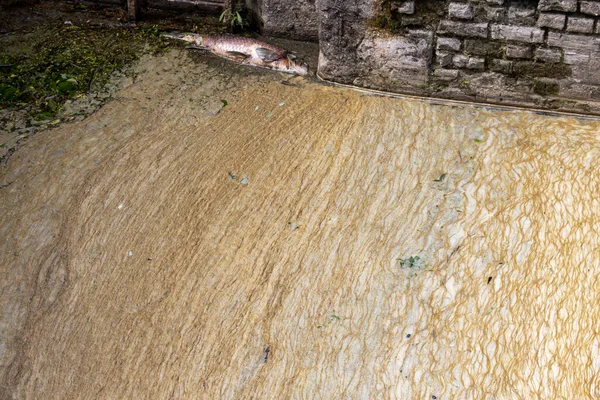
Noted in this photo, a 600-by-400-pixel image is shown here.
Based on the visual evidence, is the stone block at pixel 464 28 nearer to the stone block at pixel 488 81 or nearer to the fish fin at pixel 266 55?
the stone block at pixel 488 81

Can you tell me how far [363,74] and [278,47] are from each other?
63 cm

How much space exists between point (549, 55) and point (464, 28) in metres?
0.42

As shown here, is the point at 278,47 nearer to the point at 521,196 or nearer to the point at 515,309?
the point at 521,196

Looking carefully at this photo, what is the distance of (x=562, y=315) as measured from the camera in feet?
9.59

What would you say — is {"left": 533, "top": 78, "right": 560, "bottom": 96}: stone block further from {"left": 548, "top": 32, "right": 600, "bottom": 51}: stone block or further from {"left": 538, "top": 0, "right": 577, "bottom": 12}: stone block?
{"left": 538, "top": 0, "right": 577, "bottom": 12}: stone block

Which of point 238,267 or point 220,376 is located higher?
point 238,267

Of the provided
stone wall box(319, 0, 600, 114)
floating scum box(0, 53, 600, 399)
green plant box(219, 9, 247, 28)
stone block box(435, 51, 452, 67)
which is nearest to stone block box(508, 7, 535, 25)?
stone wall box(319, 0, 600, 114)

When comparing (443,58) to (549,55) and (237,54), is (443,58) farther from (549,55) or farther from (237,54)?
(237,54)

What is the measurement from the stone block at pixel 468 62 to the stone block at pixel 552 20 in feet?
1.07

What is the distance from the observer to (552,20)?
3352 mm

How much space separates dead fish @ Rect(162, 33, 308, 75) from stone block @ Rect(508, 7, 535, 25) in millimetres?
1161

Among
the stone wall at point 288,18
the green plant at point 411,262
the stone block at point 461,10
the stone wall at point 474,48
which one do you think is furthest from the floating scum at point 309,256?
the stone wall at point 288,18

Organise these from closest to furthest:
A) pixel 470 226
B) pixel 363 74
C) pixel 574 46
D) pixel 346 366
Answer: pixel 346 366 < pixel 470 226 < pixel 574 46 < pixel 363 74

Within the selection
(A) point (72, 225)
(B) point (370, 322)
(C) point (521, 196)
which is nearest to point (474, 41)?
(C) point (521, 196)
